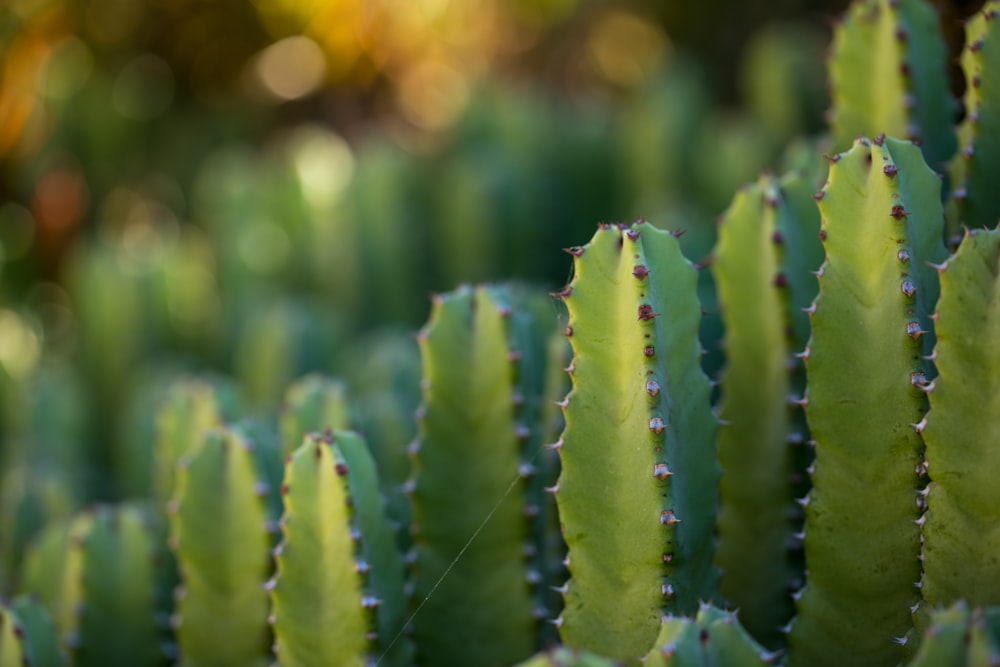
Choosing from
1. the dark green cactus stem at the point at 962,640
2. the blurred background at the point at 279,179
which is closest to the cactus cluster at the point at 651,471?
the dark green cactus stem at the point at 962,640

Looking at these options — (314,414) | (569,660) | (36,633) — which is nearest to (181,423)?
(314,414)

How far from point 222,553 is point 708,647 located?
1.13 m

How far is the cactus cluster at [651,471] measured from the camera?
1790 mm

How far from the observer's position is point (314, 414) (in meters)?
2.44

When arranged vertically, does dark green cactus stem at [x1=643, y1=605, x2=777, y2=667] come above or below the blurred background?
below

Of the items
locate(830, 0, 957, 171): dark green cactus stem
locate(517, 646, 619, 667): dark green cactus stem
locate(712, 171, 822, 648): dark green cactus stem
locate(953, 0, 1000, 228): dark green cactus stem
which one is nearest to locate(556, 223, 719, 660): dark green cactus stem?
locate(712, 171, 822, 648): dark green cactus stem

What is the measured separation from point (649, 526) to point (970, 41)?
1.17 meters

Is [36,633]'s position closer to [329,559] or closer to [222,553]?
[222,553]

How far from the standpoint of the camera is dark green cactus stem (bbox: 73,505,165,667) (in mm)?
2387

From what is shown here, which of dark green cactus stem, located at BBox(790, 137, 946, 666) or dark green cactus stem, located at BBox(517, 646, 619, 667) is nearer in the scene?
dark green cactus stem, located at BBox(517, 646, 619, 667)

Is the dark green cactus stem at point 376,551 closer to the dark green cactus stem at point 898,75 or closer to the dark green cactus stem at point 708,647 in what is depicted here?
the dark green cactus stem at point 708,647

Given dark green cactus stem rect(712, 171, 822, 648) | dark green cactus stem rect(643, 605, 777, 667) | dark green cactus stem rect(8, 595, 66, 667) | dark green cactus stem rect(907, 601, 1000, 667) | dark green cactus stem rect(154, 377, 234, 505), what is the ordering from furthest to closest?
dark green cactus stem rect(154, 377, 234, 505) < dark green cactus stem rect(712, 171, 822, 648) < dark green cactus stem rect(8, 595, 66, 667) < dark green cactus stem rect(643, 605, 777, 667) < dark green cactus stem rect(907, 601, 1000, 667)

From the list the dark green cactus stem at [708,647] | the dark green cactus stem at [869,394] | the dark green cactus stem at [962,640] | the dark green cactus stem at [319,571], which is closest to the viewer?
the dark green cactus stem at [962,640]

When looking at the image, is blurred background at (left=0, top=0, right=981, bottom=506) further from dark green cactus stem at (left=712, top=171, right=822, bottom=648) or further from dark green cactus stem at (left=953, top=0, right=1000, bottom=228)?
dark green cactus stem at (left=953, top=0, right=1000, bottom=228)
